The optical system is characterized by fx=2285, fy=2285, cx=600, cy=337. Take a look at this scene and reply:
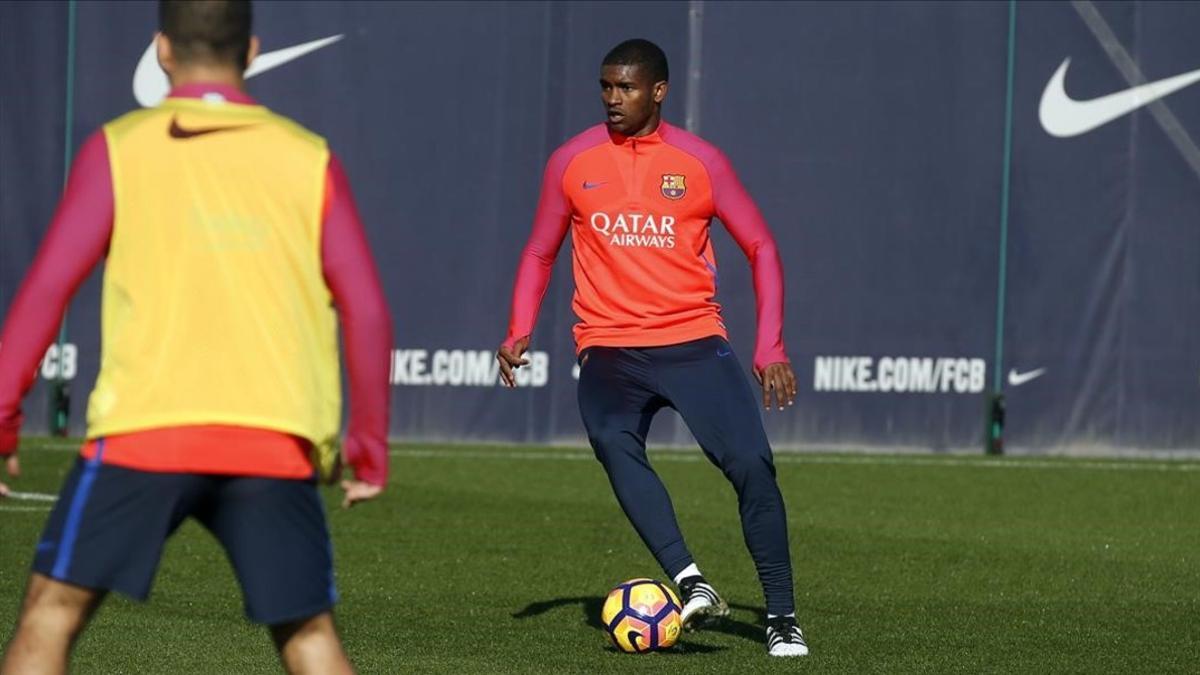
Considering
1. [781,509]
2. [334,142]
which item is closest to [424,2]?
[334,142]

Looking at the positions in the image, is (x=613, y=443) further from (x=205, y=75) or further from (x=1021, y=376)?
(x=1021, y=376)

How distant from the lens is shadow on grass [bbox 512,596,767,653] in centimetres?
819

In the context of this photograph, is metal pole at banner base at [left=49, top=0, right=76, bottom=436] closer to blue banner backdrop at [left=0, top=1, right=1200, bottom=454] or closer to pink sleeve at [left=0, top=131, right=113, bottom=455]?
blue banner backdrop at [left=0, top=1, right=1200, bottom=454]

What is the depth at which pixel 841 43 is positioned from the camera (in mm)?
17531

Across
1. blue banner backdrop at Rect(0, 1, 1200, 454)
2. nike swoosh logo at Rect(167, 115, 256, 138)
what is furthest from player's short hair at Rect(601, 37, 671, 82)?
blue banner backdrop at Rect(0, 1, 1200, 454)

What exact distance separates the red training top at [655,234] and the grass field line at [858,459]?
322 inches

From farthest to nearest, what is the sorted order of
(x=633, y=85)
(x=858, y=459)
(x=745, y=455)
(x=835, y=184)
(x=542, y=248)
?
(x=835, y=184) → (x=858, y=459) → (x=542, y=248) → (x=633, y=85) → (x=745, y=455)

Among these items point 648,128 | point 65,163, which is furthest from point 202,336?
point 65,163

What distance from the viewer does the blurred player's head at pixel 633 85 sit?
8.11 meters

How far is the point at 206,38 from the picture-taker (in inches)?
182

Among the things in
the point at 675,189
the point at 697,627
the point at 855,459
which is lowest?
the point at 855,459

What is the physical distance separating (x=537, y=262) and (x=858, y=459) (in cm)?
913

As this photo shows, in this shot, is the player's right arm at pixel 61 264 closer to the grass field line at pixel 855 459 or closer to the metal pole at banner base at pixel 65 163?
the grass field line at pixel 855 459

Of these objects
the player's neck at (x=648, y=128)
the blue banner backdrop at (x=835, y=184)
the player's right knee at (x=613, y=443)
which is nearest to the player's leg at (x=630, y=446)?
the player's right knee at (x=613, y=443)
